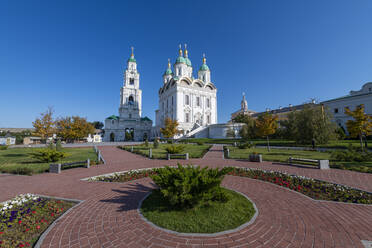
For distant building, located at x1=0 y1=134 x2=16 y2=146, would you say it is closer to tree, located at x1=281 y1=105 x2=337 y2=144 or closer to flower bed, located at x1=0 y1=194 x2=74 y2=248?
flower bed, located at x1=0 y1=194 x2=74 y2=248

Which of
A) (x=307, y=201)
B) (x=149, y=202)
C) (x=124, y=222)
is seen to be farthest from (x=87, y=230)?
(x=307, y=201)

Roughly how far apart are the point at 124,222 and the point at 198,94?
51061 mm

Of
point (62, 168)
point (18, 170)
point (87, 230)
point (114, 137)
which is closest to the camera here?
point (87, 230)

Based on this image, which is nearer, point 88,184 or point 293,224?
point 293,224

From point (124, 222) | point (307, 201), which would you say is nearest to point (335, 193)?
point (307, 201)

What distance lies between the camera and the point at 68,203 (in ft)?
14.8

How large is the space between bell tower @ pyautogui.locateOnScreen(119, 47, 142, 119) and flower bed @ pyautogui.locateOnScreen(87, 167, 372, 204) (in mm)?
50548

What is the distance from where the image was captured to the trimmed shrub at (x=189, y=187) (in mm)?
3520

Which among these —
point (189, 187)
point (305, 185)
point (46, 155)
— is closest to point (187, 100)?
point (46, 155)

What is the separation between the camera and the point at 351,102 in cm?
3562

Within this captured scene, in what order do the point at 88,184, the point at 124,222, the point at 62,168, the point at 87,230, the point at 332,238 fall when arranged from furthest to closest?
1. the point at 62,168
2. the point at 88,184
3. the point at 124,222
4. the point at 87,230
5. the point at 332,238

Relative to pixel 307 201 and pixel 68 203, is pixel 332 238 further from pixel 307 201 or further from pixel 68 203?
pixel 68 203

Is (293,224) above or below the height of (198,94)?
below

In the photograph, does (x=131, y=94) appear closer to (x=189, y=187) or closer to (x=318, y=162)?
(x=318, y=162)
